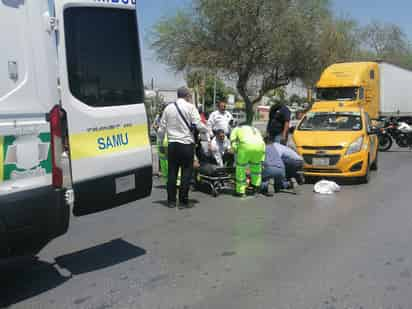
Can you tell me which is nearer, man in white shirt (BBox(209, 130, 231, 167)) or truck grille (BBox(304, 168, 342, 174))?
man in white shirt (BBox(209, 130, 231, 167))

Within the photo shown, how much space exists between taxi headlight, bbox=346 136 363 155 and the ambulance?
5.81 m

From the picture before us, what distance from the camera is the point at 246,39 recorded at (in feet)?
69.5

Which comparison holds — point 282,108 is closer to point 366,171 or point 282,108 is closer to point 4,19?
point 366,171

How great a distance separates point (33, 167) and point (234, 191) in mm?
5375

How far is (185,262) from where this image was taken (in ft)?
15.5

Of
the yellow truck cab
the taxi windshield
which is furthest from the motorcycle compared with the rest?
the taxi windshield

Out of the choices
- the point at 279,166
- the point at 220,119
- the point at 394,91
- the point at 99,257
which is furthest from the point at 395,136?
the point at 99,257

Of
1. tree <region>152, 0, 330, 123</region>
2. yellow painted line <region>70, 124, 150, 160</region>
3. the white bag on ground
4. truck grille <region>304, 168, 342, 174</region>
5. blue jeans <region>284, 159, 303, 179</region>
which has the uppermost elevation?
tree <region>152, 0, 330, 123</region>

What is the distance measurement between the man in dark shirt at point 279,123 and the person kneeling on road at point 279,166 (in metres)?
1.57

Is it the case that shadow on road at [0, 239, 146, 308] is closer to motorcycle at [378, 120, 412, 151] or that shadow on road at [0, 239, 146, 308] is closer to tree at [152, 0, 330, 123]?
motorcycle at [378, 120, 412, 151]

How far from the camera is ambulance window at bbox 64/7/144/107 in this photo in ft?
13.1

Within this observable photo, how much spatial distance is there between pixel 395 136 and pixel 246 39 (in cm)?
795

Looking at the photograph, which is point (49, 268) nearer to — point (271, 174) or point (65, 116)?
point (65, 116)

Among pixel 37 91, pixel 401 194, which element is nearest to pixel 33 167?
pixel 37 91
